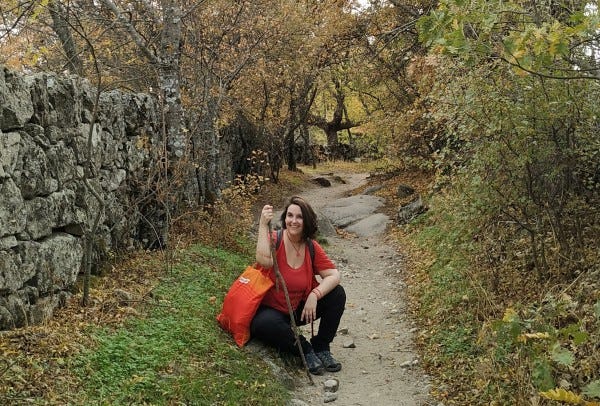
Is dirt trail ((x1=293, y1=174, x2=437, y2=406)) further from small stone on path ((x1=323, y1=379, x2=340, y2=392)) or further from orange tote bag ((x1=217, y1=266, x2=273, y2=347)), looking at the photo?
orange tote bag ((x1=217, y1=266, x2=273, y2=347))

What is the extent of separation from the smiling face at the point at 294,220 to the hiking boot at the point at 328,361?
128 centimetres

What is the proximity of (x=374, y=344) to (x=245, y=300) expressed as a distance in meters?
1.99

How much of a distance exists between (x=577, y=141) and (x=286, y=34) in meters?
11.5

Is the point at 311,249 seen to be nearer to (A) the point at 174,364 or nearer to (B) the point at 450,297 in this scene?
(A) the point at 174,364

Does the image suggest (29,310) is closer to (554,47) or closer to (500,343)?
(500,343)

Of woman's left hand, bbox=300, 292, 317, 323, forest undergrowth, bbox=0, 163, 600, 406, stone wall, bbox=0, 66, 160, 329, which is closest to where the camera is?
forest undergrowth, bbox=0, 163, 600, 406

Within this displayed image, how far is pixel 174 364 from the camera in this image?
493 centimetres

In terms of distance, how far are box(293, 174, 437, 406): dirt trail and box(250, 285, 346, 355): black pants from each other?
337mm

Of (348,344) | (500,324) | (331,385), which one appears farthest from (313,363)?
(500,324)

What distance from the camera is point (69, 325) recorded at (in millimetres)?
5152

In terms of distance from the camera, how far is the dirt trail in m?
5.41

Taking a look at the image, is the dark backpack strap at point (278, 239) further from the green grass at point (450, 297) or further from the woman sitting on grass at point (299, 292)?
the green grass at point (450, 297)

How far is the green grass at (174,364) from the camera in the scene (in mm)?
4363

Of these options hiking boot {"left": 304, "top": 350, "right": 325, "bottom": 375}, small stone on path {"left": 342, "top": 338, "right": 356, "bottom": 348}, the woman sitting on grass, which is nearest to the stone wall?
the woman sitting on grass
